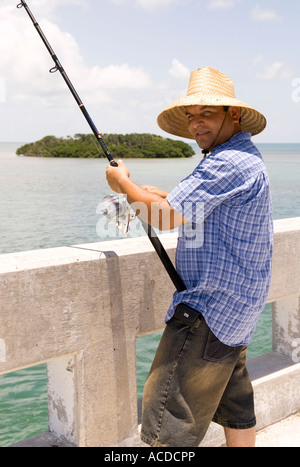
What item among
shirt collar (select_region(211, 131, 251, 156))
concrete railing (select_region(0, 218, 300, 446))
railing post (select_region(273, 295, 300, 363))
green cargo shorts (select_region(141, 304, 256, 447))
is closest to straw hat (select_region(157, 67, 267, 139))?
shirt collar (select_region(211, 131, 251, 156))

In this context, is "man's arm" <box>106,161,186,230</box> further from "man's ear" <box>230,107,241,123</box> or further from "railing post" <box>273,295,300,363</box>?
"railing post" <box>273,295,300,363</box>

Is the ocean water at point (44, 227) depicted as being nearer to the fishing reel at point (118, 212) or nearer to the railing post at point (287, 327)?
the fishing reel at point (118, 212)

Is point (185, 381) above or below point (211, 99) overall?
below

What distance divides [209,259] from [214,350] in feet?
1.15

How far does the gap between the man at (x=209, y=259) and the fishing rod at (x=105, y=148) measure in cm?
4

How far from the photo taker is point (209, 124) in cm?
221

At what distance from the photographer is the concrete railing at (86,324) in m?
2.18

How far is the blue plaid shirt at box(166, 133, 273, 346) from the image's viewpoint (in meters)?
1.99

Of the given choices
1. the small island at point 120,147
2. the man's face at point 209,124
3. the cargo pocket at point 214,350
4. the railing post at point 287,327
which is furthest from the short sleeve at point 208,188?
the small island at point 120,147

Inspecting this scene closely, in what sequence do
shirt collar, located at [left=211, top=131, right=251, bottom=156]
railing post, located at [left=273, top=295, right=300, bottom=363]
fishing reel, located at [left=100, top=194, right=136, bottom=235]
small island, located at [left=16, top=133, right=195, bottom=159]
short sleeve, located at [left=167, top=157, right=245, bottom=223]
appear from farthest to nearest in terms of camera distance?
small island, located at [left=16, top=133, right=195, bottom=159] < railing post, located at [left=273, top=295, right=300, bottom=363] < fishing reel, located at [left=100, top=194, right=136, bottom=235] < shirt collar, located at [left=211, top=131, right=251, bottom=156] < short sleeve, located at [left=167, top=157, right=245, bottom=223]

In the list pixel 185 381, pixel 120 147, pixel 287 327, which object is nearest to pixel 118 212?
pixel 185 381

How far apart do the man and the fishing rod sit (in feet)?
0.12

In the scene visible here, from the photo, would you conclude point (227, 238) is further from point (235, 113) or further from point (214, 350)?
point (235, 113)

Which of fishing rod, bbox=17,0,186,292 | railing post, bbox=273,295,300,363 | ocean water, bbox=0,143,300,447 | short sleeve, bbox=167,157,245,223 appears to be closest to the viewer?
short sleeve, bbox=167,157,245,223
